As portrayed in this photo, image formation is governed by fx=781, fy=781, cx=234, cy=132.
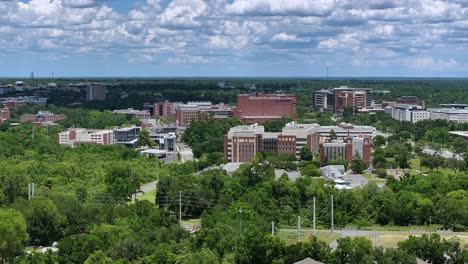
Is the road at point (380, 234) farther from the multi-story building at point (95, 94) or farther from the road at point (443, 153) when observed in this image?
the multi-story building at point (95, 94)

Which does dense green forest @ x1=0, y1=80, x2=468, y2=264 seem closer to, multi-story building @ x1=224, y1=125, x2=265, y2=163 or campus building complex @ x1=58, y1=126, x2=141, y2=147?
multi-story building @ x1=224, y1=125, x2=265, y2=163

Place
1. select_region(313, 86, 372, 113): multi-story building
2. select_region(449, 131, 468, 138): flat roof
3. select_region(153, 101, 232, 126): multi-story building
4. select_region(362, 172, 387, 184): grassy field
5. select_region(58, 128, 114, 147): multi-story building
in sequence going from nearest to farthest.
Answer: select_region(362, 172, 387, 184): grassy field → select_region(58, 128, 114, 147): multi-story building → select_region(449, 131, 468, 138): flat roof → select_region(153, 101, 232, 126): multi-story building → select_region(313, 86, 372, 113): multi-story building

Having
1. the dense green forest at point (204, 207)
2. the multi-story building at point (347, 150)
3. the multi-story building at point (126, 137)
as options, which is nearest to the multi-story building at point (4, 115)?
the multi-story building at point (126, 137)

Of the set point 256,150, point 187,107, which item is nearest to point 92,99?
point 187,107

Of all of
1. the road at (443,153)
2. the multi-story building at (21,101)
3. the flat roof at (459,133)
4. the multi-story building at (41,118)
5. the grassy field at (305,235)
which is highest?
the multi-story building at (21,101)

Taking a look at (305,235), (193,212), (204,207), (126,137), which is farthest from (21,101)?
(305,235)

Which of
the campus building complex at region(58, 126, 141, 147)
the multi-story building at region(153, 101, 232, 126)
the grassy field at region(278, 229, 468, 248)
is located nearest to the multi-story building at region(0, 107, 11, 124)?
the multi-story building at region(153, 101, 232, 126)

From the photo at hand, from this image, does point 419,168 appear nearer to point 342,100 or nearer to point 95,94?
point 342,100

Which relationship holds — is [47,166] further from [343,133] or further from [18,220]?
[343,133]
